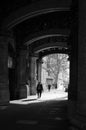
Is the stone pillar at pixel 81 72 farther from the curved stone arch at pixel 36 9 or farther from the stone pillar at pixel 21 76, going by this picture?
the stone pillar at pixel 21 76

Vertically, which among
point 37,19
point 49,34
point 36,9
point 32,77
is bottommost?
point 32,77

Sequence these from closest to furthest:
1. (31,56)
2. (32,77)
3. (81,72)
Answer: (81,72) → (31,56) → (32,77)

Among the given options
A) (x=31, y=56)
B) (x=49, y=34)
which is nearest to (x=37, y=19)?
(x=49, y=34)

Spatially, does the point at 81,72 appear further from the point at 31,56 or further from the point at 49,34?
the point at 31,56

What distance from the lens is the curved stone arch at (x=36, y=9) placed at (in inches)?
653

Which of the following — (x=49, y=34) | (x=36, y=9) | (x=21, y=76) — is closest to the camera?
(x=36, y=9)

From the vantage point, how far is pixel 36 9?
1709 centimetres

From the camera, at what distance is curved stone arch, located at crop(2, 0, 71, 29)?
1659 centimetres

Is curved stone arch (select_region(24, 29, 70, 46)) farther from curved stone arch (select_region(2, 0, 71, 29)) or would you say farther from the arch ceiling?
curved stone arch (select_region(2, 0, 71, 29))

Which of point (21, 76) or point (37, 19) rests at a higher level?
point (37, 19)

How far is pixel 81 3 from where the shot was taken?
23.6 feet

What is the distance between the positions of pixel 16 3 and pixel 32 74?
14789mm

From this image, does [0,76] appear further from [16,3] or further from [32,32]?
[32,32]

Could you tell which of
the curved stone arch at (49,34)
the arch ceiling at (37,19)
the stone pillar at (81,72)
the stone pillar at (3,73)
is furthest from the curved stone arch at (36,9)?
the stone pillar at (81,72)
